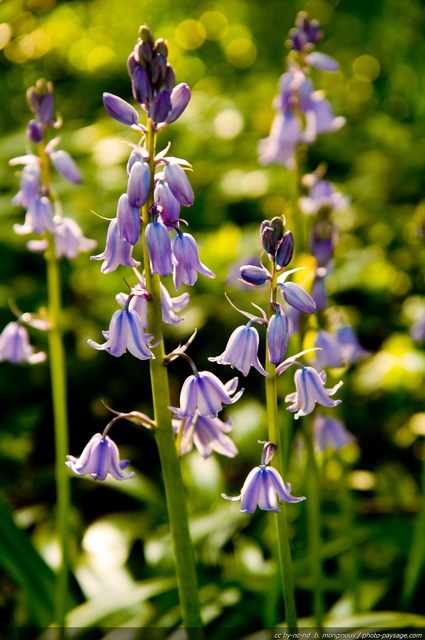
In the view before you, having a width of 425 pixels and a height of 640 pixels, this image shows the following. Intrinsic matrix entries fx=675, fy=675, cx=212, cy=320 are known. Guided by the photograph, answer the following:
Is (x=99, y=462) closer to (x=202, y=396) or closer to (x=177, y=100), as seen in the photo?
(x=202, y=396)

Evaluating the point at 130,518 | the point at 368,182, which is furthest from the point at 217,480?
the point at 368,182

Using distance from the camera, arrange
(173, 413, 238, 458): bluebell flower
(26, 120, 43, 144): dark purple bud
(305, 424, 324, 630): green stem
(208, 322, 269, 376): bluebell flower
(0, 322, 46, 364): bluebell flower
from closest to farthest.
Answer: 1. (208, 322, 269, 376): bluebell flower
2. (173, 413, 238, 458): bluebell flower
3. (305, 424, 324, 630): green stem
4. (26, 120, 43, 144): dark purple bud
5. (0, 322, 46, 364): bluebell flower

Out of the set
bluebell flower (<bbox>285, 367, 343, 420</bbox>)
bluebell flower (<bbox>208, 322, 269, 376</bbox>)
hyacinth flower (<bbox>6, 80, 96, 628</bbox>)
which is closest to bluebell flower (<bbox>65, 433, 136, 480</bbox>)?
bluebell flower (<bbox>208, 322, 269, 376</bbox>)

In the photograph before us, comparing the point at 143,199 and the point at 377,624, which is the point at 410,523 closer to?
the point at 377,624

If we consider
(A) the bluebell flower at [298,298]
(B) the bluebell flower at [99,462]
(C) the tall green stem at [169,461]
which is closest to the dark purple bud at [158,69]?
(C) the tall green stem at [169,461]

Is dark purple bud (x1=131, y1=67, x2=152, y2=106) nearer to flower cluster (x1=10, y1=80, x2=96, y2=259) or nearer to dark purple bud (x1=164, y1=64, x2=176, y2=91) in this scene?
dark purple bud (x1=164, y1=64, x2=176, y2=91)

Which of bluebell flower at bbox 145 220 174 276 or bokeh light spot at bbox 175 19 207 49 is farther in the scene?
bokeh light spot at bbox 175 19 207 49

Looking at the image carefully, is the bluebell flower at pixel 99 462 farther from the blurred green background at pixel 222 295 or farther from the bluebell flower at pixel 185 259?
the blurred green background at pixel 222 295
